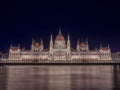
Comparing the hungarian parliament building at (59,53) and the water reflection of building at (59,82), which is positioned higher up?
the hungarian parliament building at (59,53)

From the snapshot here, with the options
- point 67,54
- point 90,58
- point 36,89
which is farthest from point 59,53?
point 36,89

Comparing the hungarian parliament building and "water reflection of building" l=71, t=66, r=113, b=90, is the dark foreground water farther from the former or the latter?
the hungarian parliament building

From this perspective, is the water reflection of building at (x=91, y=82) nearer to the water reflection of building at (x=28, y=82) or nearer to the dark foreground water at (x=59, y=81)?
the dark foreground water at (x=59, y=81)

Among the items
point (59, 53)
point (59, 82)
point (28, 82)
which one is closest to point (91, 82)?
point (59, 82)

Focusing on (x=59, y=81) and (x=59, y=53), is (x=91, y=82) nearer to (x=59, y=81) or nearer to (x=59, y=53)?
(x=59, y=81)

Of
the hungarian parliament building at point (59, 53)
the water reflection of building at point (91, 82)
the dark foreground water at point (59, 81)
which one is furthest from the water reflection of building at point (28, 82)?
the hungarian parliament building at point (59, 53)

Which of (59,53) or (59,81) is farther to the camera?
(59,53)

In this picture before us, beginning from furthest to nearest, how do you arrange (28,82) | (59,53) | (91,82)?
(59,53) < (91,82) < (28,82)

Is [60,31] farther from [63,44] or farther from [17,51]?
[17,51]

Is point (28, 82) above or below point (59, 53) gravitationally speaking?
below

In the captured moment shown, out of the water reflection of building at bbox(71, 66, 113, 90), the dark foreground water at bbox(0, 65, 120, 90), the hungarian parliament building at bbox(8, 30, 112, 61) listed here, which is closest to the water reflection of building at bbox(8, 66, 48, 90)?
the dark foreground water at bbox(0, 65, 120, 90)

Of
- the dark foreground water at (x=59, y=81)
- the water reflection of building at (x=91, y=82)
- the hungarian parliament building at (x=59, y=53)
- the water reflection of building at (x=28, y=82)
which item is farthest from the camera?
the hungarian parliament building at (x=59, y=53)

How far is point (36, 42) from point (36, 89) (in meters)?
128

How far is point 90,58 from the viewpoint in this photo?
136375 millimetres
